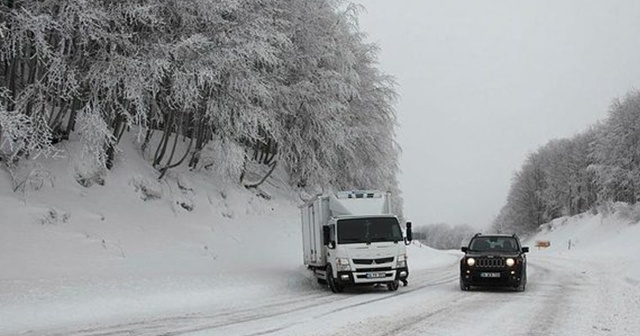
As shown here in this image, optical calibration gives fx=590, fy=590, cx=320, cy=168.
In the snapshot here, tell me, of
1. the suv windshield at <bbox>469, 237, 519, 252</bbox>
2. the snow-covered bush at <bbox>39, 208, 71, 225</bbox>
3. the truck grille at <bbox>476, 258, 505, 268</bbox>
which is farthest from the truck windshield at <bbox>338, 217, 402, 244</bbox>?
the snow-covered bush at <bbox>39, 208, 71, 225</bbox>

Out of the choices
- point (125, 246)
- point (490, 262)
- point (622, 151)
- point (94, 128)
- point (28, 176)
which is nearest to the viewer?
point (94, 128)

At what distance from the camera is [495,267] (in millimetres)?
17516

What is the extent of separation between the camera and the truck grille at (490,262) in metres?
17.5

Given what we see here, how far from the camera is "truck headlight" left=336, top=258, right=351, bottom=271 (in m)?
17.6

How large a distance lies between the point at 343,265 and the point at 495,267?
4508mm

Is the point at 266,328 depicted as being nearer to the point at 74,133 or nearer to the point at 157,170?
the point at 74,133

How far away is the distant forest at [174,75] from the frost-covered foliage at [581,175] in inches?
1837

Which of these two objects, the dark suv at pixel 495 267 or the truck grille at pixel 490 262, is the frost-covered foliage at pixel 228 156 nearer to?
the dark suv at pixel 495 267

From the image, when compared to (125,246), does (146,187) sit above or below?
above

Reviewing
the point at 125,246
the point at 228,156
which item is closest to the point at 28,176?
the point at 125,246

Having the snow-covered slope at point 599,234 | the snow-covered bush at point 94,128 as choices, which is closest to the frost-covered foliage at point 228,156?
the snow-covered bush at point 94,128

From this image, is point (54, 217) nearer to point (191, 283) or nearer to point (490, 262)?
point (191, 283)

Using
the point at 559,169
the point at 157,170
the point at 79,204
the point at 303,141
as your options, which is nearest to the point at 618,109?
the point at 559,169

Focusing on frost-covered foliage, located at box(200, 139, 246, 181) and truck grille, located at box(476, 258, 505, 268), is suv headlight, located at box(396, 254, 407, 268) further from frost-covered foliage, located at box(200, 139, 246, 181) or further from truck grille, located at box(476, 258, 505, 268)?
frost-covered foliage, located at box(200, 139, 246, 181)
